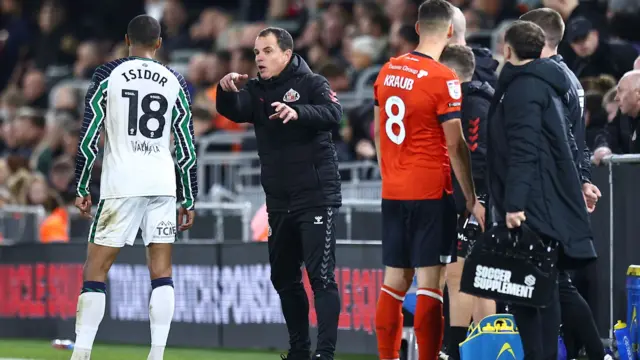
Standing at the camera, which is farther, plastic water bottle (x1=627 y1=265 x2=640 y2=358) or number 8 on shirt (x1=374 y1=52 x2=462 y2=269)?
plastic water bottle (x1=627 y1=265 x2=640 y2=358)

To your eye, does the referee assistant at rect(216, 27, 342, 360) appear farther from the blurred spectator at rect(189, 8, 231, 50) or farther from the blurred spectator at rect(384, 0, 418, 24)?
the blurred spectator at rect(189, 8, 231, 50)

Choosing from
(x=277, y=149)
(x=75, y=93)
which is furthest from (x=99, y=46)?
(x=277, y=149)

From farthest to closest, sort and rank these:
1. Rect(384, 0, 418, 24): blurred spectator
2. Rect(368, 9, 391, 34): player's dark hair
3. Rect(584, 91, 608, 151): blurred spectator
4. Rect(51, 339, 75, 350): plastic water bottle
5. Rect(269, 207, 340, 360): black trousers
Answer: Rect(368, 9, 391, 34): player's dark hair
Rect(384, 0, 418, 24): blurred spectator
Rect(51, 339, 75, 350): plastic water bottle
Rect(584, 91, 608, 151): blurred spectator
Rect(269, 207, 340, 360): black trousers

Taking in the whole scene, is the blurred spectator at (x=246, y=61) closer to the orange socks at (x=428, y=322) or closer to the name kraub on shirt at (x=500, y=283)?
the orange socks at (x=428, y=322)

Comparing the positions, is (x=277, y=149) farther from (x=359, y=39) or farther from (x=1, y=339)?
(x=359, y=39)

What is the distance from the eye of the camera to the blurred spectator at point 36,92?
843 inches

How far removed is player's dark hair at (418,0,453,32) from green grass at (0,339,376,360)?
3779 millimetres

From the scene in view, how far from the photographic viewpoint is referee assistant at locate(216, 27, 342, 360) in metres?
9.72

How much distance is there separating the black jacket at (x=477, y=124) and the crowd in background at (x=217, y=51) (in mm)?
1416

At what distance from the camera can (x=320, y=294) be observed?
9703mm

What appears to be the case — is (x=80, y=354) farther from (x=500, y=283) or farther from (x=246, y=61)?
(x=246, y=61)

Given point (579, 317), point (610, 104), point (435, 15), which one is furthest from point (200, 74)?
point (579, 317)

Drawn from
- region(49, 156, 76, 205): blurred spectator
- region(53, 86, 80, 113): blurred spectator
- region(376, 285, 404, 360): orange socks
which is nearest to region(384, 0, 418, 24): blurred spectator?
region(49, 156, 76, 205): blurred spectator

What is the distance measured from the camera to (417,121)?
9180 mm
